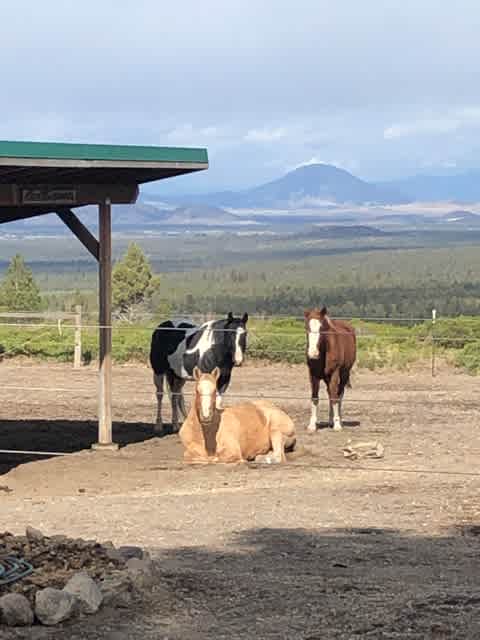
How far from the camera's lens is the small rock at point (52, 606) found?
661 centimetres

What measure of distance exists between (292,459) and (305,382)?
893 centimetres

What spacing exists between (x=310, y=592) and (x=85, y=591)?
132cm

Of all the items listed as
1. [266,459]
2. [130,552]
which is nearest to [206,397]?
[266,459]

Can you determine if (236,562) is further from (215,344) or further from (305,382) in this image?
(305,382)

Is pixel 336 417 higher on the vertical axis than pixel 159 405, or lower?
lower

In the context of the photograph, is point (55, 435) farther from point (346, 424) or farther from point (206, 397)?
point (346, 424)

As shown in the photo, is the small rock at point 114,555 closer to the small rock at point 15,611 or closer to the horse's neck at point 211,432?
the small rock at point 15,611

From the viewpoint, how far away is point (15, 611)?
6.58 metres

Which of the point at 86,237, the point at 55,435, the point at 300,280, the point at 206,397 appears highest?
the point at 86,237

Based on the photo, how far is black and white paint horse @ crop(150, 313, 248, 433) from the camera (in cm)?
1623

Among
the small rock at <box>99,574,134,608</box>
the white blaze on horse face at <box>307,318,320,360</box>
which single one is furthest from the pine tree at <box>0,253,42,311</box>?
the small rock at <box>99,574,134,608</box>

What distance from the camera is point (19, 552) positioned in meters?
7.67

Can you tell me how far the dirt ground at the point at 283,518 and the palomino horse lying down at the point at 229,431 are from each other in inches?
11.0

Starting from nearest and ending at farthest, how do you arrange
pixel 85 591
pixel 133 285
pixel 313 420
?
pixel 85 591, pixel 313 420, pixel 133 285
